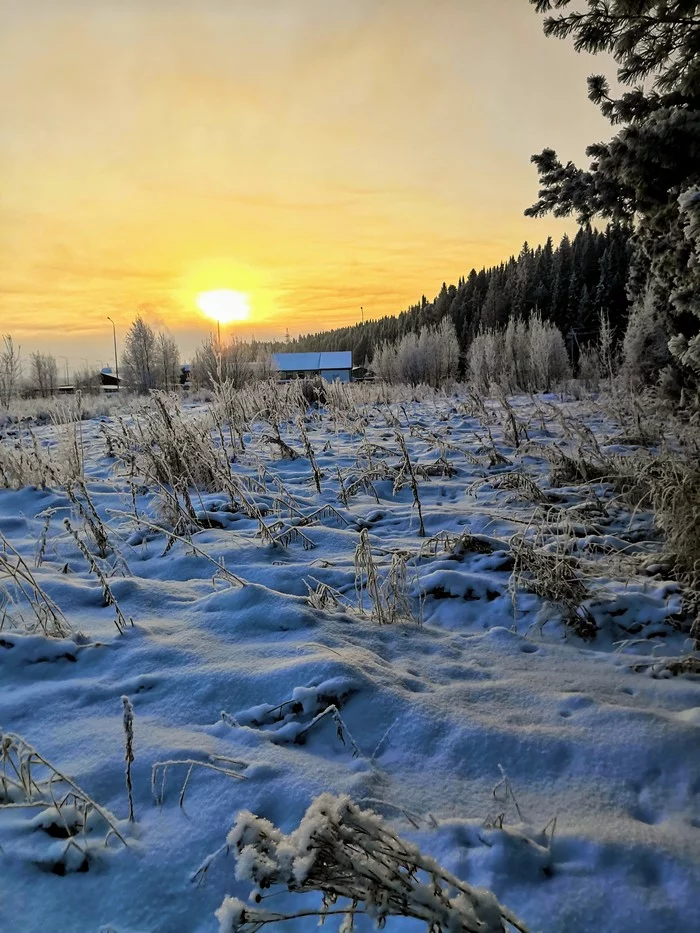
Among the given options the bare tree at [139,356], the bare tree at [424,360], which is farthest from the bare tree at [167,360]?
the bare tree at [424,360]

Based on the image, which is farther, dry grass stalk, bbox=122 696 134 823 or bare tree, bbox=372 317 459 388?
bare tree, bbox=372 317 459 388

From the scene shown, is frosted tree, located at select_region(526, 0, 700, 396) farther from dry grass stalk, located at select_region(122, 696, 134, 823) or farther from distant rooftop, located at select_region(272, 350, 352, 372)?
distant rooftop, located at select_region(272, 350, 352, 372)

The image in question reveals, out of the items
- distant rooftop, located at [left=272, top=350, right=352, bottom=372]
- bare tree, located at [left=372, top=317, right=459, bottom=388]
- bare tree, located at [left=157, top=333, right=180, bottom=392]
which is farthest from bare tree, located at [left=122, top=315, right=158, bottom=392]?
distant rooftop, located at [left=272, top=350, right=352, bottom=372]

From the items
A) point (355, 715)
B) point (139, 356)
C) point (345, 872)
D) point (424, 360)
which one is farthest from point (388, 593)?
point (139, 356)

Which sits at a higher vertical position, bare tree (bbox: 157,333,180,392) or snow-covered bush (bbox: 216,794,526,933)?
bare tree (bbox: 157,333,180,392)

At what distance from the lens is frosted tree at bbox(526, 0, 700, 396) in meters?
3.33

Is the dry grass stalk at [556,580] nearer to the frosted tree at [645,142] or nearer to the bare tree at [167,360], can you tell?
the frosted tree at [645,142]

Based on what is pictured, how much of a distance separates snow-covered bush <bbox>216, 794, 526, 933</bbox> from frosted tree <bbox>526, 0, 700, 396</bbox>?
3.62m

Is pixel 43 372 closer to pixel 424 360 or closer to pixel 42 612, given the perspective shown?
pixel 424 360

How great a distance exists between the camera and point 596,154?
3.97 metres

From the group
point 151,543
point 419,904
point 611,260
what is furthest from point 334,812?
point 611,260

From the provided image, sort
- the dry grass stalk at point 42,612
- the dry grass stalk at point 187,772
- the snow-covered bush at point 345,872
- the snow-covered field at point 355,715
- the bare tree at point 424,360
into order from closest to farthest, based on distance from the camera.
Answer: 1. the snow-covered bush at point 345,872
2. the snow-covered field at point 355,715
3. the dry grass stalk at point 187,772
4. the dry grass stalk at point 42,612
5. the bare tree at point 424,360

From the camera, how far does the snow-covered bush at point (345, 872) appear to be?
0.69 m

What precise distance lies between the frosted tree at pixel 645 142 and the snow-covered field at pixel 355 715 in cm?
221
